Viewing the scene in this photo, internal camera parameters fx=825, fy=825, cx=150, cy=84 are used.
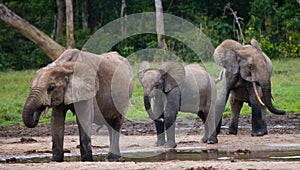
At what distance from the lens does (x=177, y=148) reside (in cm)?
1363

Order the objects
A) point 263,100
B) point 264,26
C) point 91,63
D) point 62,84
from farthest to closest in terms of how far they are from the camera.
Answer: point 264,26, point 263,100, point 91,63, point 62,84

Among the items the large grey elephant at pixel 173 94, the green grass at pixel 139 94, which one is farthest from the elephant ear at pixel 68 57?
the green grass at pixel 139 94

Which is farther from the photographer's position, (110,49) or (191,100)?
(110,49)

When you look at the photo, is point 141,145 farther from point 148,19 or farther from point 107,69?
point 148,19

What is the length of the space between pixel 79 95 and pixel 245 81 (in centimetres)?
513

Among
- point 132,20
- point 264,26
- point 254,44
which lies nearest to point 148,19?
point 132,20

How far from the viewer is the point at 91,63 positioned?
37.9 feet

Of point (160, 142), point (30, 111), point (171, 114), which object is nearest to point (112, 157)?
point (171, 114)

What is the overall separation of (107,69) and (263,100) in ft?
13.9

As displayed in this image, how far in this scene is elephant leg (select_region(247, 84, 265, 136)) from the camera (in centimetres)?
1504

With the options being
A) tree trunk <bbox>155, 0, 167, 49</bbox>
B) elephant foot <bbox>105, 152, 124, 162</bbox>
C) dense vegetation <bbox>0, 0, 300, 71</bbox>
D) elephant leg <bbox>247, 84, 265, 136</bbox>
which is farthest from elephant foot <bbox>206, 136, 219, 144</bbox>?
tree trunk <bbox>155, 0, 167, 49</bbox>

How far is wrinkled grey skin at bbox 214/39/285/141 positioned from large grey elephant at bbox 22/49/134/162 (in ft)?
11.4

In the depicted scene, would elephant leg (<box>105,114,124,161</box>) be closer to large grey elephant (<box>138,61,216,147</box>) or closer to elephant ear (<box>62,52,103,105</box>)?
large grey elephant (<box>138,61,216,147</box>)

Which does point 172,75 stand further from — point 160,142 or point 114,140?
point 114,140
